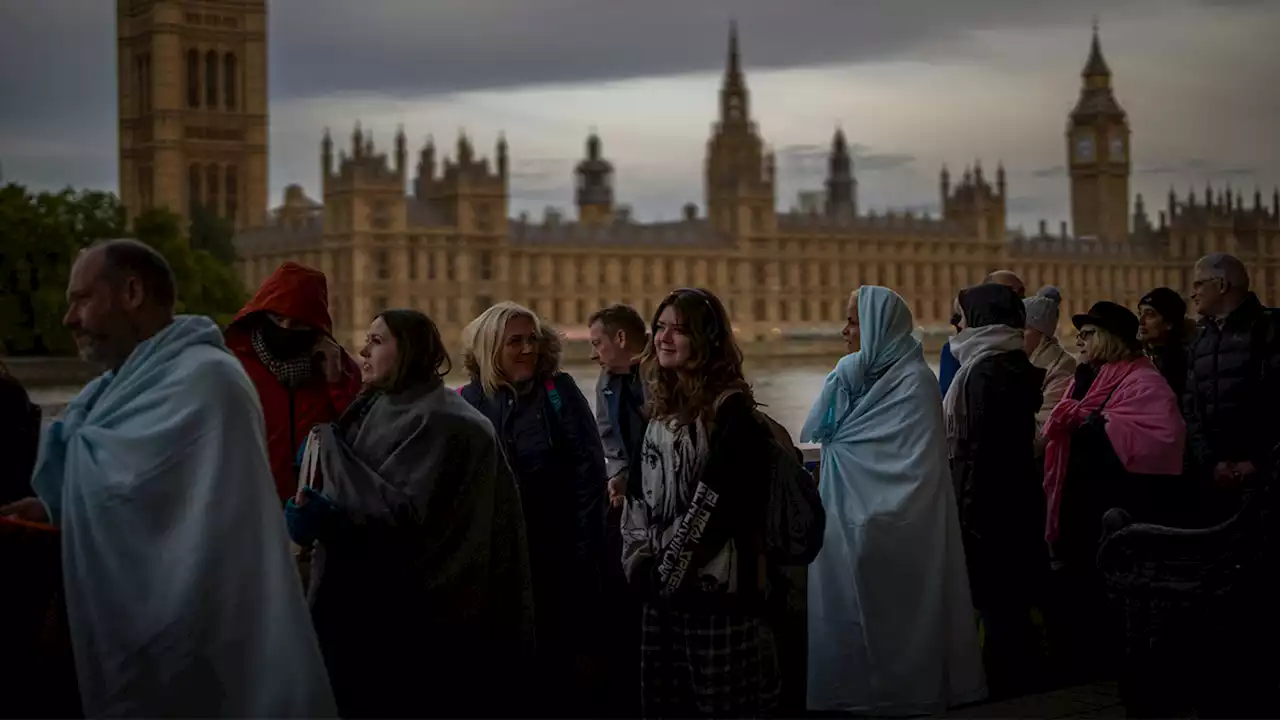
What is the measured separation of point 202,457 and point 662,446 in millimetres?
797

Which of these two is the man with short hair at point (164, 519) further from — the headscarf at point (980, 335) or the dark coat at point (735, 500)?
the headscarf at point (980, 335)

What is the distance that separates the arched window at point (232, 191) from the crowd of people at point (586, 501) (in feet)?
195

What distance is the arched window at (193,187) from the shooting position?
197 ft

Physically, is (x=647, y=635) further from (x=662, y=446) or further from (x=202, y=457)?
(x=202, y=457)

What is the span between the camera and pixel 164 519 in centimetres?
264

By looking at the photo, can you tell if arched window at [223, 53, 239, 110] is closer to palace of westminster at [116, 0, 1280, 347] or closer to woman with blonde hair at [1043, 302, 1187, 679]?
palace of westminster at [116, 0, 1280, 347]

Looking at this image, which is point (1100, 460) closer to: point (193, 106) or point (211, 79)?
point (211, 79)

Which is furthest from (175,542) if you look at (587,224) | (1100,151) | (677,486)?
(1100,151)

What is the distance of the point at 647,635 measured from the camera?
2965mm

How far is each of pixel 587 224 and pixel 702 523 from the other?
175 ft

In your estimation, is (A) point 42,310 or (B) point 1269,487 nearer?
(B) point 1269,487

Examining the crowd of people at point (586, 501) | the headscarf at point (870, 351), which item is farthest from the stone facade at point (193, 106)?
the headscarf at point (870, 351)

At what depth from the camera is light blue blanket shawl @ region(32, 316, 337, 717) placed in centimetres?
262

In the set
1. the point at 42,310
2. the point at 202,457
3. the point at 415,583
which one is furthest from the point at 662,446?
the point at 42,310
